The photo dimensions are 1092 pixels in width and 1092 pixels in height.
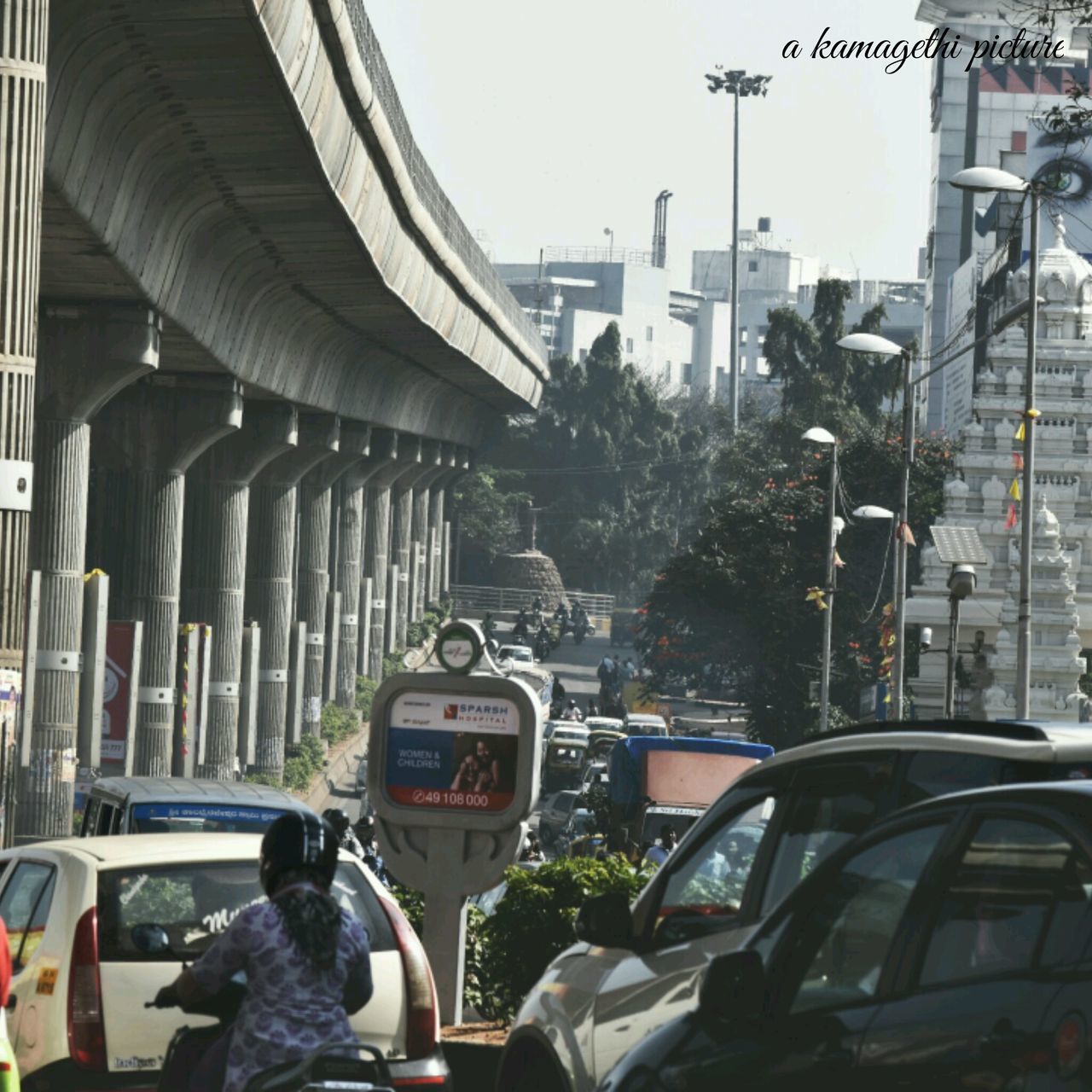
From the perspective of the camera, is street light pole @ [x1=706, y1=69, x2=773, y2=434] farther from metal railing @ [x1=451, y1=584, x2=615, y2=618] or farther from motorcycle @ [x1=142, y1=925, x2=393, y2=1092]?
motorcycle @ [x1=142, y1=925, x2=393, y2=1092]

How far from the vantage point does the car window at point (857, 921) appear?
579 centimetres

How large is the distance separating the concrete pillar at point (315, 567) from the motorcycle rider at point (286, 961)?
168ft

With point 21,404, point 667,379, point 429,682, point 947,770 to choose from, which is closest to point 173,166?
point 21,404

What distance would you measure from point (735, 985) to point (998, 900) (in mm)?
706

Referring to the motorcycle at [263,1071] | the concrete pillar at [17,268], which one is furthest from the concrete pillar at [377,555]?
the motorcycle at [263,1071]

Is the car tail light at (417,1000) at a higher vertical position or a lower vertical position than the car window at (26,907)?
lower

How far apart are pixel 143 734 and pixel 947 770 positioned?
107 feet

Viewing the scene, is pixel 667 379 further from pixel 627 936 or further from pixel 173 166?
pixel 627 936

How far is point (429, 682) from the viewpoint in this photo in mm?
13453

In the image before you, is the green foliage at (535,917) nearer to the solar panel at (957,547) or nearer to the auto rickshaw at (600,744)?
the solar panel at (957,547)

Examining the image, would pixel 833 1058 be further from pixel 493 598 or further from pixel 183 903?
pixel 493 598

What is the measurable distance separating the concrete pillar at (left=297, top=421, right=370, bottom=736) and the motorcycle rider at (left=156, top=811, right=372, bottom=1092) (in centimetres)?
5130

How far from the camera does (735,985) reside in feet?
19.0

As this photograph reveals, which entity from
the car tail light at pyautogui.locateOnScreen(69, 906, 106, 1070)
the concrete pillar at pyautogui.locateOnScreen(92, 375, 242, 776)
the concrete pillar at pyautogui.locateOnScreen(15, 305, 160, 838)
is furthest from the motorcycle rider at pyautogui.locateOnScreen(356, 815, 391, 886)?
the car tail light at pyautogui.locateOnScreen(69, 906, 106, 1070)
